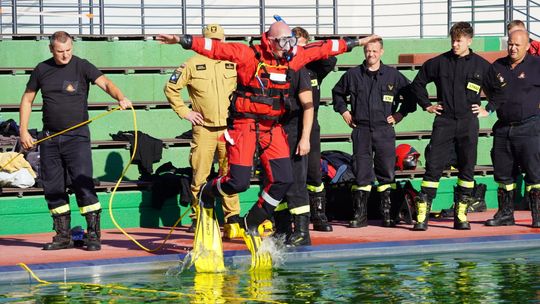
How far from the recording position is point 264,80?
10.7 meters

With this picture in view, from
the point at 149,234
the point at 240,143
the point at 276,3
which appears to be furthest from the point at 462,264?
the point at 276,3

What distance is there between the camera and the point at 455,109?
12.8 m

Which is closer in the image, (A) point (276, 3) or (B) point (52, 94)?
(B) point (52, 94)

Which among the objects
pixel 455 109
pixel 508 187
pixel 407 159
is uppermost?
pixel 455 109

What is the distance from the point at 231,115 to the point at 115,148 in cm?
428

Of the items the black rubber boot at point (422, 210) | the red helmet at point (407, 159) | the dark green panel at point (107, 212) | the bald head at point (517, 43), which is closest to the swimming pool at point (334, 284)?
the black rubber boot at point (422, 210)

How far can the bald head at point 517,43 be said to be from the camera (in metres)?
12.9

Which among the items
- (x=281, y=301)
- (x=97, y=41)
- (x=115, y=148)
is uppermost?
(x=97, y=41)

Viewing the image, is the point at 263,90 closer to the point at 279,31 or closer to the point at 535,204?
the point at 279,31

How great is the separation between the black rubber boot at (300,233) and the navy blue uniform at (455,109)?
5.94ft

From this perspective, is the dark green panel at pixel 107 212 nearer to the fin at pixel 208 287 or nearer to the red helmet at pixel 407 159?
the red helmet at pixel 407 159

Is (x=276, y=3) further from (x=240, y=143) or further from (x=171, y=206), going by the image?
(x=240, y=143)

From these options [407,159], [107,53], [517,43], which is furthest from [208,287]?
[107,53]

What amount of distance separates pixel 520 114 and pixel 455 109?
823mm
